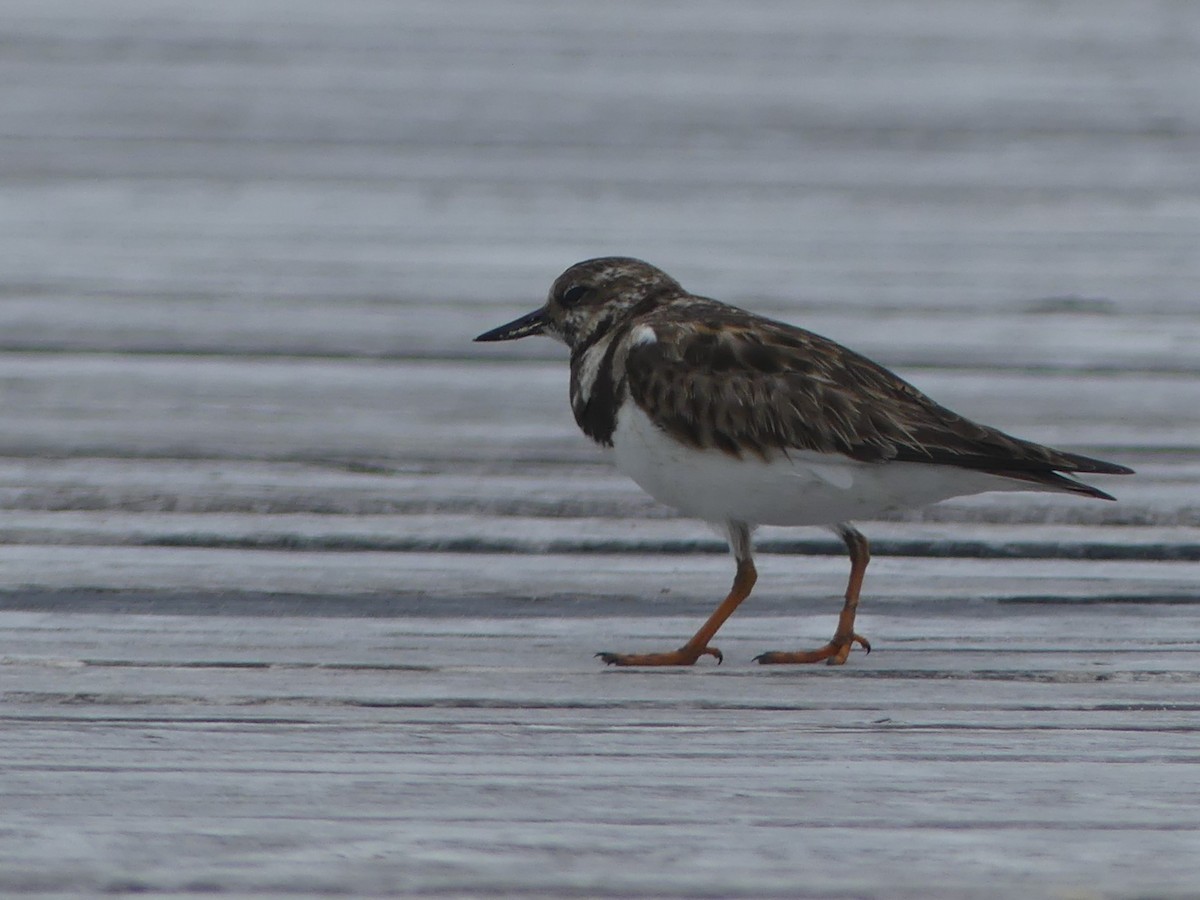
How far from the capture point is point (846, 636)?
10.3ft

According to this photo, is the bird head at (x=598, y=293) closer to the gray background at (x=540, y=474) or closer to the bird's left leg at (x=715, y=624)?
the gray background at (x=540, y=474)

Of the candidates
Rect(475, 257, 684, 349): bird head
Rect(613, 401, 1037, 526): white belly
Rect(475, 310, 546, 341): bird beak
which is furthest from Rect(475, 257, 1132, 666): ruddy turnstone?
Rect(475, 310, 546, 341): bird beak

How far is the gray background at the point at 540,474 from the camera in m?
2.32

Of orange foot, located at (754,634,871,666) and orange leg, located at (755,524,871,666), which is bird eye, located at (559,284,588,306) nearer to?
orange leg, located at (755,524,871,666)

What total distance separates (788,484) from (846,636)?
33 cm

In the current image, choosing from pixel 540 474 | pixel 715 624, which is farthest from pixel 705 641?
pixel 540 474

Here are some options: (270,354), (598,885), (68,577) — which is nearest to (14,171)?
(270,354)

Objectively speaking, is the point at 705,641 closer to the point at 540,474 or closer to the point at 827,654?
the point at 827,654

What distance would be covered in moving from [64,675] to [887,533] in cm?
157

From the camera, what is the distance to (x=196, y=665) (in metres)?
2.99

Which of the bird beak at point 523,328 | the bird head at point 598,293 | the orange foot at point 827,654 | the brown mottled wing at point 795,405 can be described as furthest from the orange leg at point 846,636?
the bird beak at point 523,328

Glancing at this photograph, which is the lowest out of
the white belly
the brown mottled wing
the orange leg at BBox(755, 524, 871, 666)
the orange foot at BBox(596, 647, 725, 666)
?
the orange foot at BBox(596, 647, 725, 666)

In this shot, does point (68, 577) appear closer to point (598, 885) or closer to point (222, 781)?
point (222, 781)

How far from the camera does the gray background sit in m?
2.32
